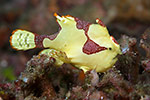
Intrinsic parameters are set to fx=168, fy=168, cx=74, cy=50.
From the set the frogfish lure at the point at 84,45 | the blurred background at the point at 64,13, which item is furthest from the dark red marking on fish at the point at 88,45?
the blurred background at the point at 64,13

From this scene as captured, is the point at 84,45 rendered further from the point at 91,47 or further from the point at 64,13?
the point at 64,13

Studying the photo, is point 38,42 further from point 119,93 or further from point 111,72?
point 119,93

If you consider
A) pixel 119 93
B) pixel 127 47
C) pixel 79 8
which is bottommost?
pixel 119 93

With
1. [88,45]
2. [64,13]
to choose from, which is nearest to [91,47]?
[88,45]

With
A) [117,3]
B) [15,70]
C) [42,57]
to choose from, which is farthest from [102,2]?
[42,57]

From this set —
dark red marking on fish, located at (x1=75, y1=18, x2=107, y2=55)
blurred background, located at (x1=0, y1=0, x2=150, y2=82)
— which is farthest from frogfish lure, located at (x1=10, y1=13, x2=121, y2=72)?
blurred background, located at (x1=0, y1=0, x2=150, y2=82)

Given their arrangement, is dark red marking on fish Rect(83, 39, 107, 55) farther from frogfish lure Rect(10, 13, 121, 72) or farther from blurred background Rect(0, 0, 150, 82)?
blurred background Rect(0, 0, 150, 82)

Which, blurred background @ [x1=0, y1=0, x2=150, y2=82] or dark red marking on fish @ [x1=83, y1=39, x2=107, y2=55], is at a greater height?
blurred background @ [x1=0, y1=0, x2=150, y2=82]
